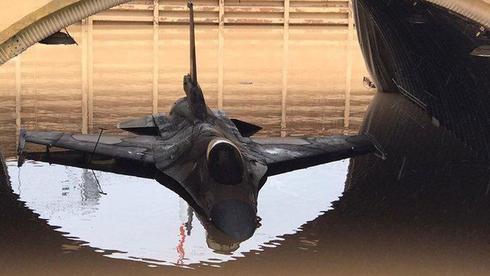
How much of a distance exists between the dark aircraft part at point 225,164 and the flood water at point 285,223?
4.02 feet

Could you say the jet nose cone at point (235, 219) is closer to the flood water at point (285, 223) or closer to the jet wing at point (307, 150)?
the flood water at point (285, 223)

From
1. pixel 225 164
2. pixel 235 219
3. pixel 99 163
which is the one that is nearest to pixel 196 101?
pixel 99 163

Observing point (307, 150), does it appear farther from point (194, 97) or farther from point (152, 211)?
point (152, 211)

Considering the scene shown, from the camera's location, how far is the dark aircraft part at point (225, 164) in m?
17.4

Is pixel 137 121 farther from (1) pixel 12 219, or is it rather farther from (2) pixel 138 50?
(2) pixel 138 50

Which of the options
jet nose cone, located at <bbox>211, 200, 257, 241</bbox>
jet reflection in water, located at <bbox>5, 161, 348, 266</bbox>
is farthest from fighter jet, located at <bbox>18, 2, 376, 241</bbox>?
jet reflection in water, located at <bbox>5, 161, 348, 266</bbox>

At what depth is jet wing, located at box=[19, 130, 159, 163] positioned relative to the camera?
21.2 m

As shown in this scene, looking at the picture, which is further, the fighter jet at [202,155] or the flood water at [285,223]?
the fighter jet at [202,155]

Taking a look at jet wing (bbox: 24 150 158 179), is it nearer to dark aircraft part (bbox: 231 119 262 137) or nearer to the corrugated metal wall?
dark aircraft part (bbox: 231 119 262 137)

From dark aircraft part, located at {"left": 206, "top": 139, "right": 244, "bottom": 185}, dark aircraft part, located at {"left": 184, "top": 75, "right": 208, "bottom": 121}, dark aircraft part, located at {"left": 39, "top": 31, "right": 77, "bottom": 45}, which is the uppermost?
dark aircraft part, located at {"left": 39, "top": 31, "right": 77, "bottom": 45}

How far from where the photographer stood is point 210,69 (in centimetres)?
4688

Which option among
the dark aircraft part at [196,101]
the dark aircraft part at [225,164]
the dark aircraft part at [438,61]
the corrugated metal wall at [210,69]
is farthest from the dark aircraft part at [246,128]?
the dark aircraft part at [225,164]

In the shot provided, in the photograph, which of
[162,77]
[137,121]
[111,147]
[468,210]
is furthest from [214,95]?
[468,210]

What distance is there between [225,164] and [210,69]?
29.8 m
